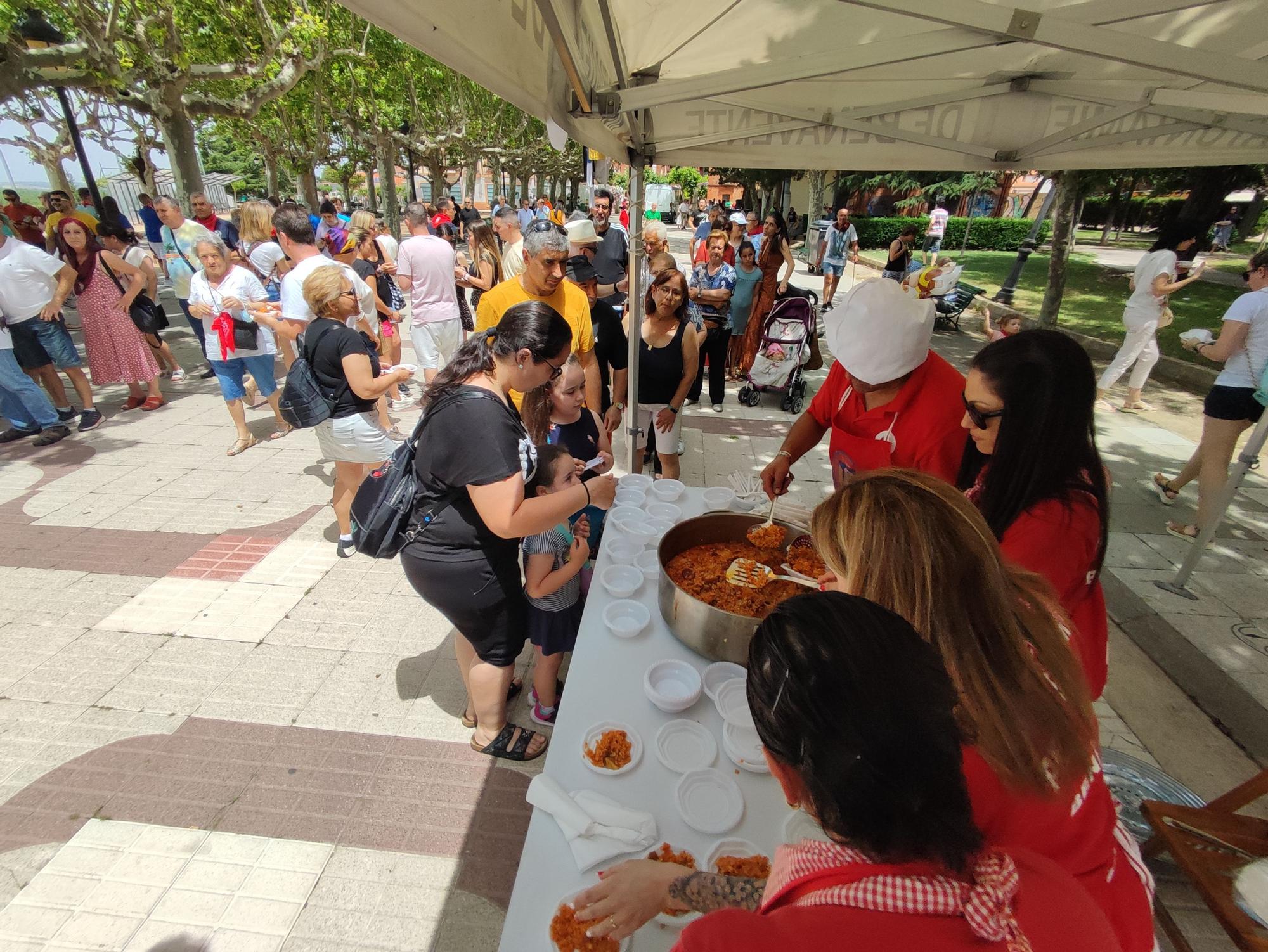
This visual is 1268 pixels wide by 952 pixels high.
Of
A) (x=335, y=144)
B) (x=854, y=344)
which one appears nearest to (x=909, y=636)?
(x=854, y=344)

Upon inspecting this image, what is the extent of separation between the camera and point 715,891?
43.8 inches

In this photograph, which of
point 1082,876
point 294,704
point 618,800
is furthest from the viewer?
point 294,704

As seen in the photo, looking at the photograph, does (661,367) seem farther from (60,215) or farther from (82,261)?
(60,215)

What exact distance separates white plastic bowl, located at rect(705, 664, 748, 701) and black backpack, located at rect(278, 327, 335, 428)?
2782 mm

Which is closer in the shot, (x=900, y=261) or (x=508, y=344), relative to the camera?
(x=508, y=344)

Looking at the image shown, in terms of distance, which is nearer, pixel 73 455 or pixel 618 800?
pixel 618 800

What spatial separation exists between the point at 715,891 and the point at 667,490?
198 cm

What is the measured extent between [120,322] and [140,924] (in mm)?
6433

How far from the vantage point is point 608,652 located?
75.3 inches

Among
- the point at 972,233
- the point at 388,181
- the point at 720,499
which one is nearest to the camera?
the point at 720,499

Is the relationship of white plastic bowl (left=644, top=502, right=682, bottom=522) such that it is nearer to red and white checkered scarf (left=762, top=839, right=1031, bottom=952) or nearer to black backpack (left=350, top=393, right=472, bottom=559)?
black backpack (left=350, top=393, right=472, bottom=559)

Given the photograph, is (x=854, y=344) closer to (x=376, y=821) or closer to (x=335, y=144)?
(x=376, y=821)

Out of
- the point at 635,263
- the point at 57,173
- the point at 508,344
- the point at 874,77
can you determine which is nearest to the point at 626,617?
the point at 508,344

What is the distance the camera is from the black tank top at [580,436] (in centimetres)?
308
